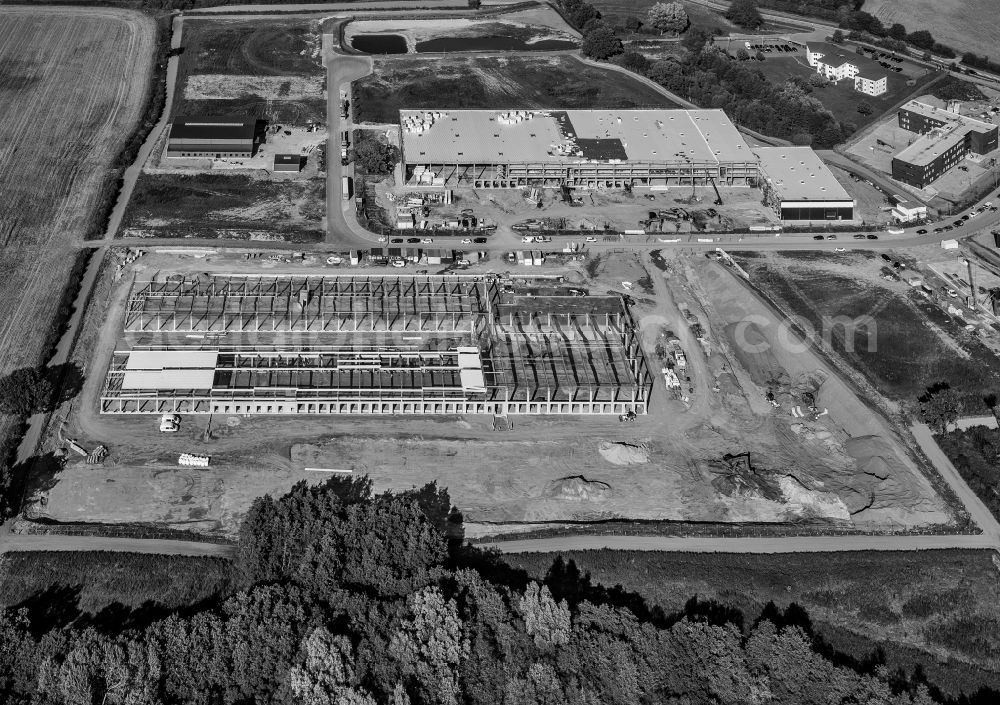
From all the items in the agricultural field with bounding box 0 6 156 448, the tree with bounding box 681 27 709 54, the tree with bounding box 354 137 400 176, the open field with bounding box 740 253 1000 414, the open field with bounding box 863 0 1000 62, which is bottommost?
the agricultural field with bounding box 0 6 156 448

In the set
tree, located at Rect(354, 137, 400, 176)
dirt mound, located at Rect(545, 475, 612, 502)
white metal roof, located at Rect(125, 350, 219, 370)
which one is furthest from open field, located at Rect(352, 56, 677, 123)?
dirt mound, located at Rect(545, 475, 612, 502)

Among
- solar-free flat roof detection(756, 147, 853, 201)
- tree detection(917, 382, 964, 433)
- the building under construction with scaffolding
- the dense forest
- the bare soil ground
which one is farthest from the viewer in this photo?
solar-free flat roof detection(756, 147, 853, 201)

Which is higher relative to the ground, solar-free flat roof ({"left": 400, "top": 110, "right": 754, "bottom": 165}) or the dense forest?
solar-free flat roof ({"left": 400, "top": 110, "right": 754, "bottom": 165})

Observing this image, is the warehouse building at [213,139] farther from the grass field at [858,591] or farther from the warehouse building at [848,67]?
the warehouse building at [848,67]

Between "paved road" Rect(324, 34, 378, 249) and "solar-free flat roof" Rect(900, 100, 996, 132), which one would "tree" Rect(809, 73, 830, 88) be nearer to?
"solar-free flat roof" Rect(900, 100, 996, 132)

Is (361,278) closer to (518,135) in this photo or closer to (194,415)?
(194,415)

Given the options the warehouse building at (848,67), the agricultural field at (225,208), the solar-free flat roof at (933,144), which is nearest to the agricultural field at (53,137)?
the agricultural field at (225,208)
